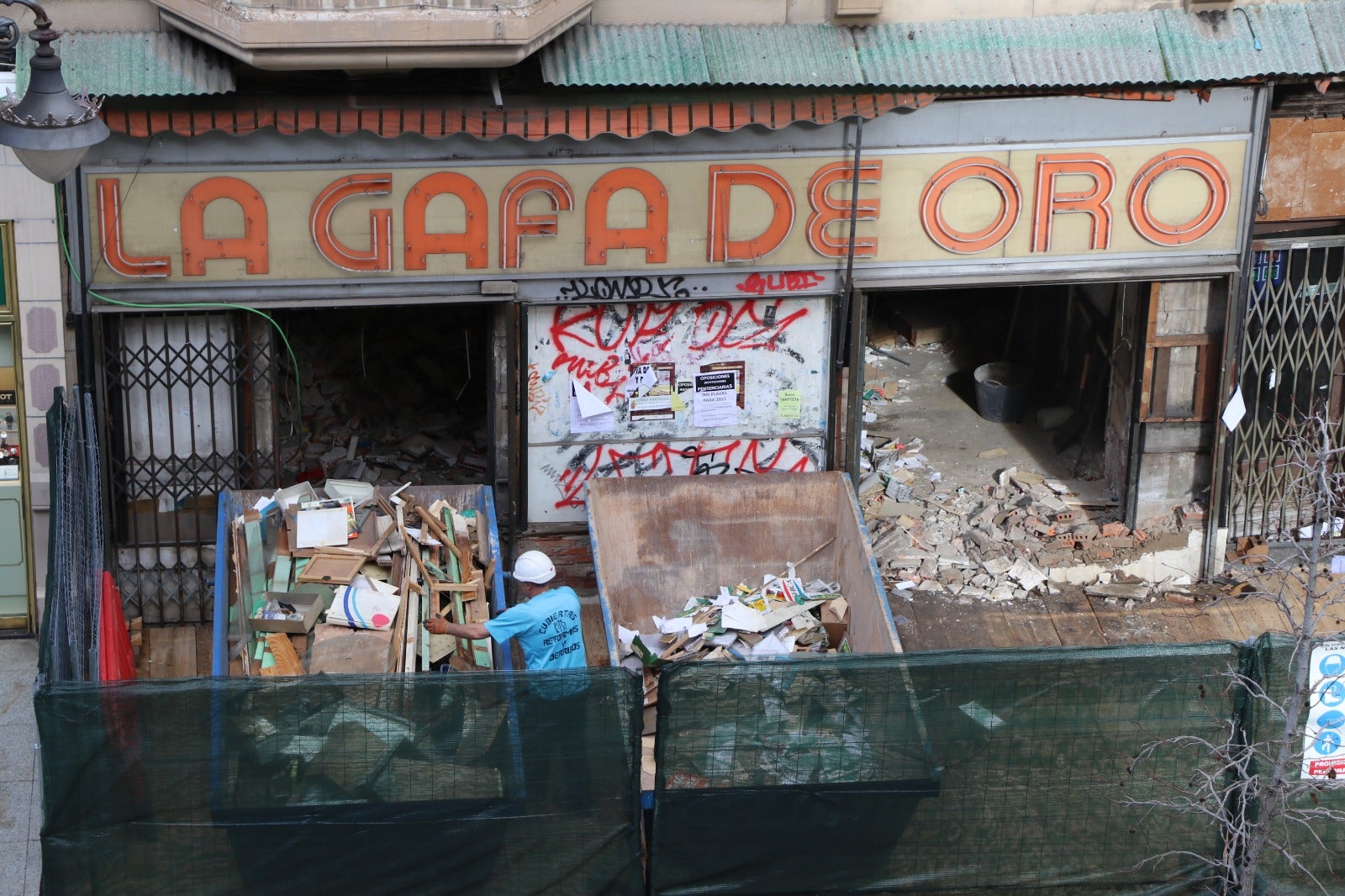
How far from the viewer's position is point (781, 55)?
36.0 feet

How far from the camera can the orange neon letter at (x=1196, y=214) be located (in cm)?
1157

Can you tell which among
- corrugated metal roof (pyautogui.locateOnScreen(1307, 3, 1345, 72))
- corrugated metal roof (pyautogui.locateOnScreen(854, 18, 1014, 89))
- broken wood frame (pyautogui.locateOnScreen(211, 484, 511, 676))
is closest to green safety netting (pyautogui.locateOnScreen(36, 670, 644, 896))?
broken wood frame (pyautogui.locateOnScreen(211, 484, 511, 676))

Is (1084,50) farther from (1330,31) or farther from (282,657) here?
(282,657)

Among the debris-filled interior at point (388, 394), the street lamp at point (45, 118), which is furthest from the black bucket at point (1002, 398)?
the street lamp at point (45, 118)

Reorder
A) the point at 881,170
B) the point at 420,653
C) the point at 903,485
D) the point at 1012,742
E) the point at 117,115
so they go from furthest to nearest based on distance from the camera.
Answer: the point at 903,485 < the point at 881,170 < the point at 117,115 < the point at 420,653 < the point at 1012,742

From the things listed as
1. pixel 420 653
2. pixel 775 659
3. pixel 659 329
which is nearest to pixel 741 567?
pixel 659 329

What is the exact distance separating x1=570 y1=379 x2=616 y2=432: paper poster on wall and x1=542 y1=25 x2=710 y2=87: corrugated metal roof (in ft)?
7.42

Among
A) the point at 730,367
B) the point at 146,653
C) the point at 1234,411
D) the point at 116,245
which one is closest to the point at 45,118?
the point at 116,245

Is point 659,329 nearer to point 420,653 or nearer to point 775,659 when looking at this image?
point 420,653

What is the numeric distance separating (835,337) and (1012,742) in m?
4.47

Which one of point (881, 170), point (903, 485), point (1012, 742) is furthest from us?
point (903, 485)

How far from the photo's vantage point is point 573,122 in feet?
35.8

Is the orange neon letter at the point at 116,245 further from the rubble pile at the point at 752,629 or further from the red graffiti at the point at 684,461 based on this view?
the rubble pile at the point at 752,629

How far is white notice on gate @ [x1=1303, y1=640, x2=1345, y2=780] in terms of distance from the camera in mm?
7844
